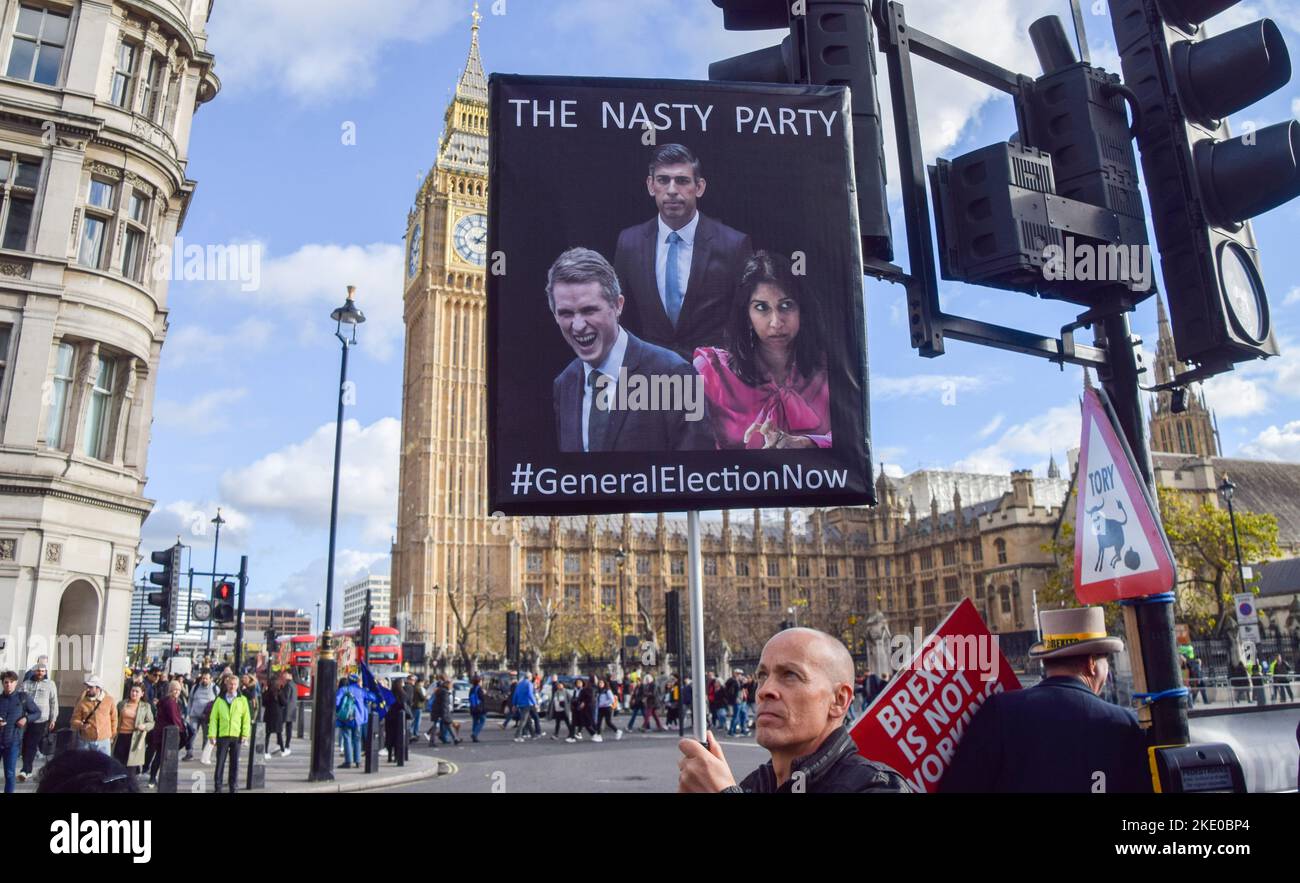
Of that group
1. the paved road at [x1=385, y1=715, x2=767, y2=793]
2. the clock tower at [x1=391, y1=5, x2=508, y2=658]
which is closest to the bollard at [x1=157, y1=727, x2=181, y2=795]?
the paved road at [x1=385, y1=715, x2=767, y2=793]

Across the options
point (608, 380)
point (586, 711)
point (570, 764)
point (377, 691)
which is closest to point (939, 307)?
point (608, 380)

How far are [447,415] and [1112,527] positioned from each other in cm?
9417

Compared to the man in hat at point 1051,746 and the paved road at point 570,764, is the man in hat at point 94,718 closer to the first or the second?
the paved road at point 570,764

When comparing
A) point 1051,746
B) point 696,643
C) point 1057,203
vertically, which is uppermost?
point 1057,203

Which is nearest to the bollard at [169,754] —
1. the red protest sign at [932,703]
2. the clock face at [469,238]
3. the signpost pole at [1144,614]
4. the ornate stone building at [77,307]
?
the ornate stone building at [77,307]

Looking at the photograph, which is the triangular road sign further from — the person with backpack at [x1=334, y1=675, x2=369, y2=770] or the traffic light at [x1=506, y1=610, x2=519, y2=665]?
the traffic light at [x1=506, y1=610, x2=519, y2=665]

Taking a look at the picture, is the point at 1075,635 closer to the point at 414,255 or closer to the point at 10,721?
the point at 10,721

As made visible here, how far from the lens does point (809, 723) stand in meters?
2.46

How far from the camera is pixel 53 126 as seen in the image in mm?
19328

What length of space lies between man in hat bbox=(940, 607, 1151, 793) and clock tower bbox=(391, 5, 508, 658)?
89.4 meters

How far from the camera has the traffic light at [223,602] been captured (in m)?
16.9

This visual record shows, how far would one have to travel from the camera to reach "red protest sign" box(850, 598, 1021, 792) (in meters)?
2.98
